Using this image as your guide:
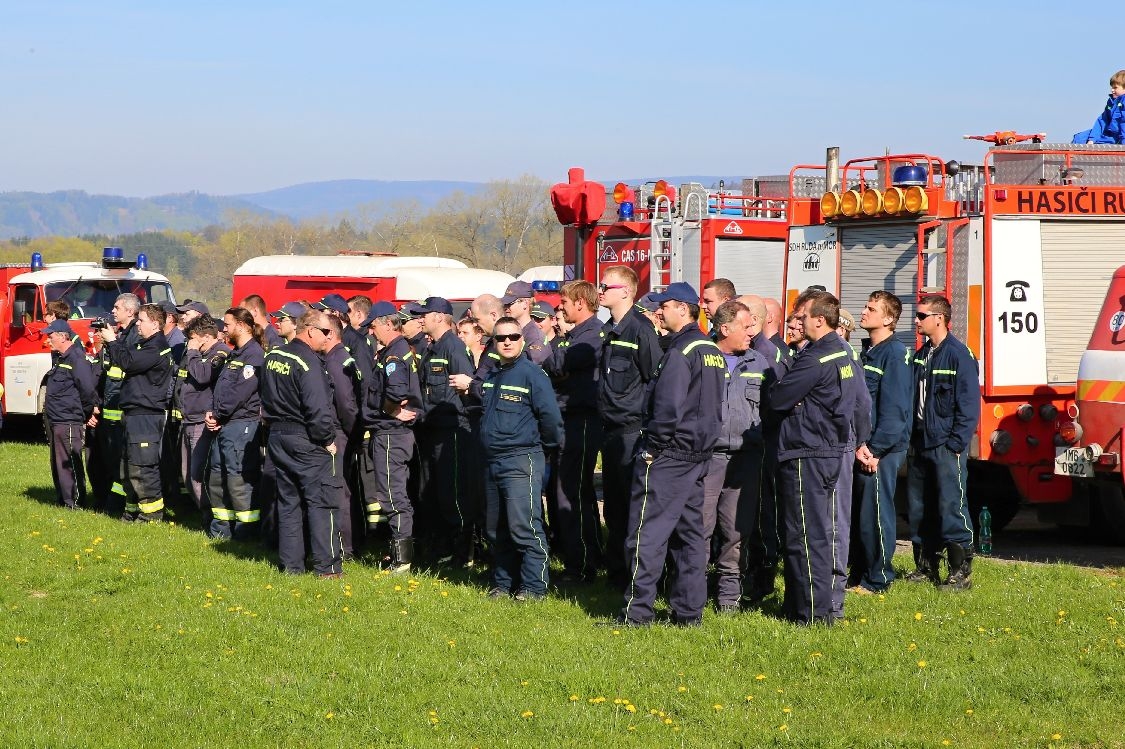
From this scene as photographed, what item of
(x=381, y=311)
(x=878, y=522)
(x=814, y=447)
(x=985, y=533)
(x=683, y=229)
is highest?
(x=683, y=229)

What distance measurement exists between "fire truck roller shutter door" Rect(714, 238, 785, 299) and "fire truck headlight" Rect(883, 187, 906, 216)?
2.69 meters

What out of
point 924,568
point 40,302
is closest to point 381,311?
point 924,568

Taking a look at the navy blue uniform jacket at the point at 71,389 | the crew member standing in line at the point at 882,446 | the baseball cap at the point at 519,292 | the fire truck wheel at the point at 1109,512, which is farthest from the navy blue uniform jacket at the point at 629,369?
the navy blue uniform jacket at the point at 71,389

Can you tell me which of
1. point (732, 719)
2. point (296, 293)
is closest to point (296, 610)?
point (732, 719)

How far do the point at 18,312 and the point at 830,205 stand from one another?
12751 mm

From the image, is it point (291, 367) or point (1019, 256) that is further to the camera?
point (1019, 256)

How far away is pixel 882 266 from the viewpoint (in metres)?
11.7

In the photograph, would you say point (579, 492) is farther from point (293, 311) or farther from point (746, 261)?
point (746, 261)

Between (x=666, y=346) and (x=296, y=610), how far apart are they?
2908 mm

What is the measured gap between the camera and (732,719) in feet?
20.4

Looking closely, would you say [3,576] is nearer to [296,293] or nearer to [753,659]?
[753,659]

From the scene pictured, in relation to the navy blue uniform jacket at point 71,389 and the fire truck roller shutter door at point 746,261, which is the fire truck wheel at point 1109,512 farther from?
the navy blue uniform jacket at point 71,389

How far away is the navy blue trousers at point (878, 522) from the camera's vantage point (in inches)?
349

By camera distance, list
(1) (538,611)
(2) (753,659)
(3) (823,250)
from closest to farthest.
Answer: (2) (753,659) → (1) (538,611) → (3) (823,250)
